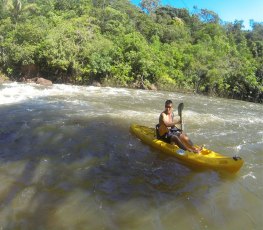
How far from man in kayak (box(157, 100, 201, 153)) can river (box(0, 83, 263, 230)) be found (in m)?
0.38

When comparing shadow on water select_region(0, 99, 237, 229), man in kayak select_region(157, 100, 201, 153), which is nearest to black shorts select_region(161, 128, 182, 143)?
man in kayak select_region(157, 100, 201, 153)

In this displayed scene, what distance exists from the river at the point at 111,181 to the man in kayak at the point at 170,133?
0.38 metres

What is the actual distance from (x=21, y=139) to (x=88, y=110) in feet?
12.2

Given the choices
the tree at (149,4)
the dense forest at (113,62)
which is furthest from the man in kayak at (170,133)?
the tree at (149,4)

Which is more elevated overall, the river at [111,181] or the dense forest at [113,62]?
the dense forest at [113,62]

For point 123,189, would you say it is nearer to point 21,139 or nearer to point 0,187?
point 0,187

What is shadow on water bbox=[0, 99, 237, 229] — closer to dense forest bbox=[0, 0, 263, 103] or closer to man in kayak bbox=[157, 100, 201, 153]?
man in kayak bbox=[157, 100, 201, 153]

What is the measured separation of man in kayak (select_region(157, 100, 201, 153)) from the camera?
6.15 m

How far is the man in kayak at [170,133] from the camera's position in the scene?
615cm

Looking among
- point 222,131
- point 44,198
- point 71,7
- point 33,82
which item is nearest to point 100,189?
point 44,198

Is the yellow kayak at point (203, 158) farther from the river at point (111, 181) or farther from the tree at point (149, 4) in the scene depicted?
the tree at point (149, 4)

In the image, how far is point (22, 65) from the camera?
19.3 m

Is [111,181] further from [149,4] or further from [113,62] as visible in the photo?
[149,4]

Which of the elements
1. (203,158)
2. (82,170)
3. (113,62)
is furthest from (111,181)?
(113,62)
